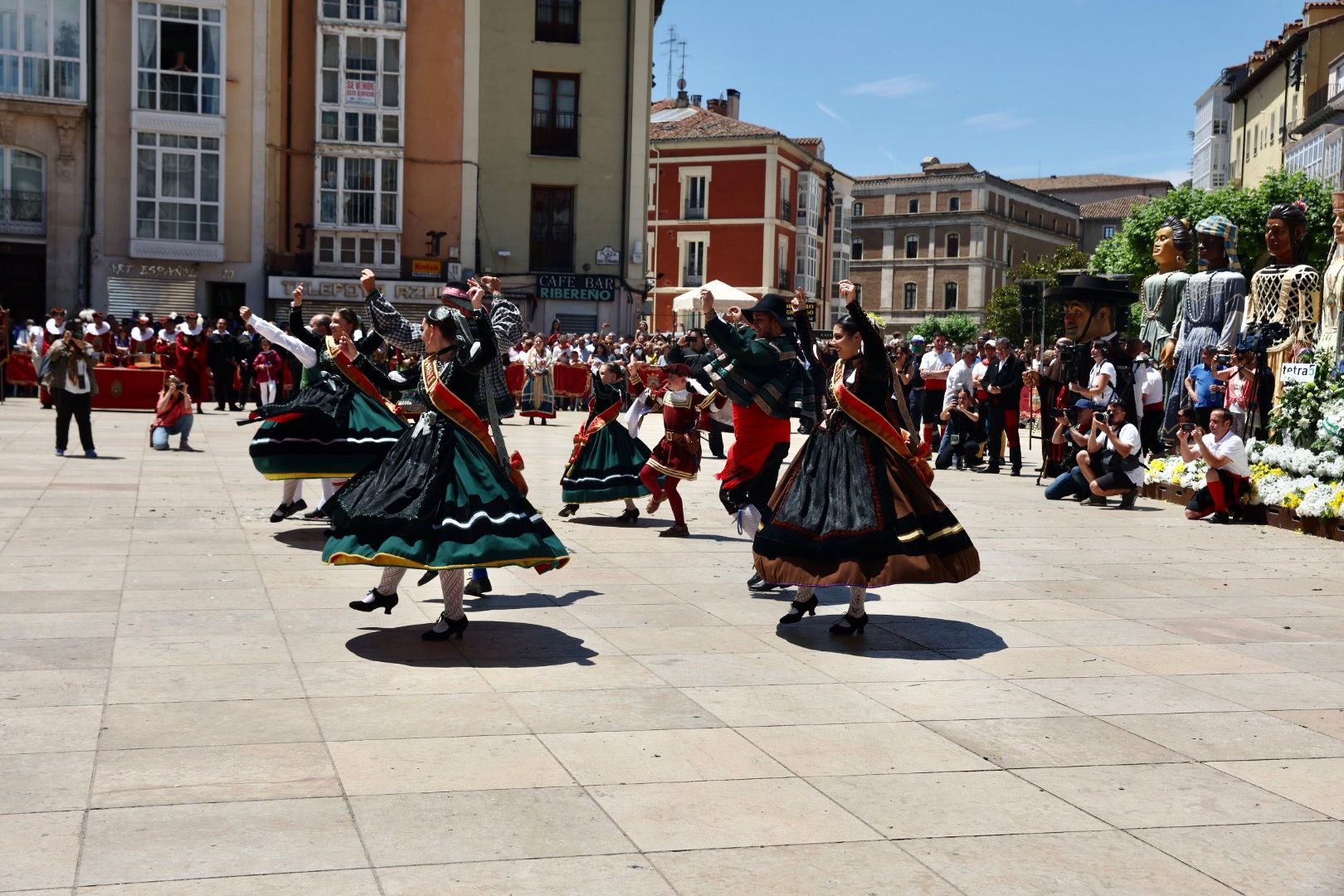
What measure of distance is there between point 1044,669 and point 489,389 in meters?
3.25

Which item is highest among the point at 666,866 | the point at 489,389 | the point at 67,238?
the point at 67,238

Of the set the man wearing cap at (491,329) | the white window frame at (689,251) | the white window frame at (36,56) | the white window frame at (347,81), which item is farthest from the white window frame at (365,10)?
the man wearing cap at (491,329)

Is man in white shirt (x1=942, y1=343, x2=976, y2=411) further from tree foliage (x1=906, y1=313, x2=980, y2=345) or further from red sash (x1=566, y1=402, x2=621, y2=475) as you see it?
tree foliage (x1=906, y1=313, x2=980, y2=345)

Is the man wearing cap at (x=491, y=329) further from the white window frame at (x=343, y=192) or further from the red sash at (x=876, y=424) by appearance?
the white window frame at (x=343, y=192)

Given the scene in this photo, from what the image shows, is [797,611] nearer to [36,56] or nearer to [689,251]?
[36,56]

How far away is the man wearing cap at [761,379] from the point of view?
9.04 m

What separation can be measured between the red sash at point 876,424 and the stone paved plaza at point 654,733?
1.00 m

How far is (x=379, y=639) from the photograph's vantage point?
7391 millimetres

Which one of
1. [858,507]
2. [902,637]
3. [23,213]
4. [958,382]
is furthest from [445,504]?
[23,213]

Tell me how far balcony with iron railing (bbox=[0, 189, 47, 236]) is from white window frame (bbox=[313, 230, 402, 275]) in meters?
6.79

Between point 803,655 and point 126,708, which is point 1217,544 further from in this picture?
point 126,708

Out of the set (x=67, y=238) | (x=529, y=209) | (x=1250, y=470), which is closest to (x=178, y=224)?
(x=67, y=238)

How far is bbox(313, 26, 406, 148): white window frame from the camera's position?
127 feet

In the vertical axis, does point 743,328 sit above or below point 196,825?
above
